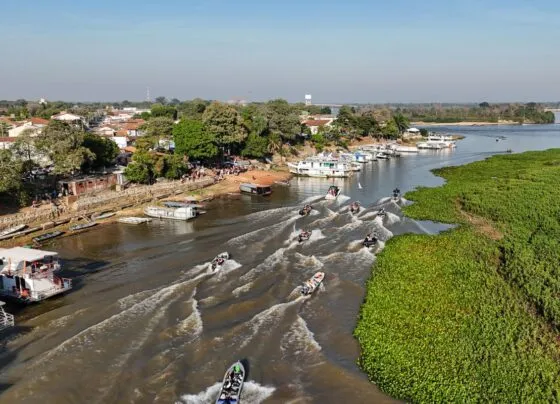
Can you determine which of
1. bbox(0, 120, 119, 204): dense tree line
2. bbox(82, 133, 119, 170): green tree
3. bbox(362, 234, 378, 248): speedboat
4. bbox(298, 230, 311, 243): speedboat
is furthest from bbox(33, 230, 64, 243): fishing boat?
bbox(362, 234, 378, 248): speedboat

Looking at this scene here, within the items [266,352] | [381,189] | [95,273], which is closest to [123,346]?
[266,352]

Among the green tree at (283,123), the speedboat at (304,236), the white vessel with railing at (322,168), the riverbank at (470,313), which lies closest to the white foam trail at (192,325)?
the riverbank at (470,313)

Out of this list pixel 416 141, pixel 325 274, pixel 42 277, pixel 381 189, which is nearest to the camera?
pixel 42 277

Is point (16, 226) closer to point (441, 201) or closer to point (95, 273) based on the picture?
point (95, 273)

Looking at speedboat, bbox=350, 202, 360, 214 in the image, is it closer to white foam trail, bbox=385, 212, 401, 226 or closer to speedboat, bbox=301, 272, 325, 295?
white foam trail, bbox=385, 212, 401, 226

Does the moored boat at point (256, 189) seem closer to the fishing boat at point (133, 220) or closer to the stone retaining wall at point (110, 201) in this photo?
the stone retaining wall at point (110, 201)
